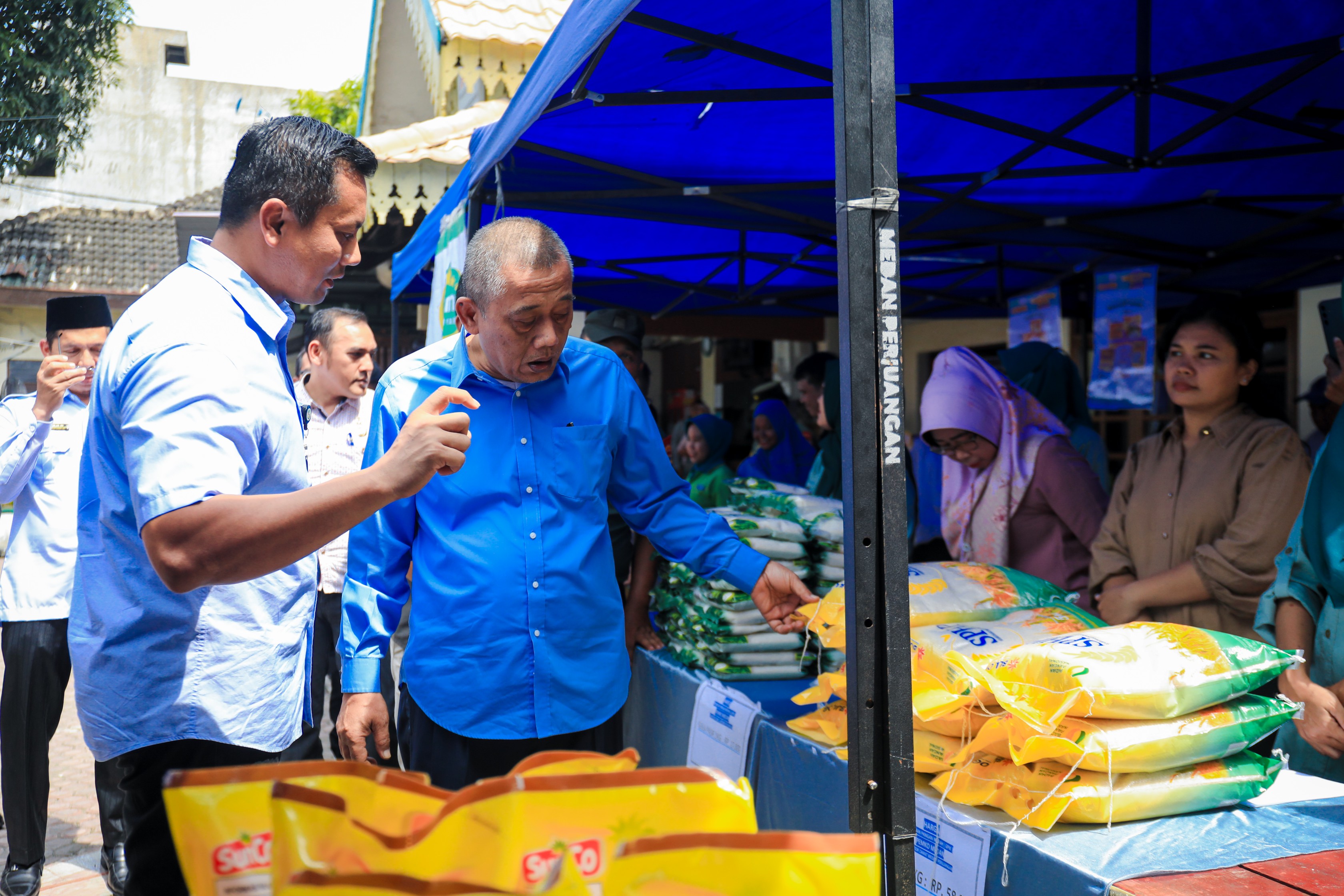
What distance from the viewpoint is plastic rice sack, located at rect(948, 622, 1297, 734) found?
162 centimetres

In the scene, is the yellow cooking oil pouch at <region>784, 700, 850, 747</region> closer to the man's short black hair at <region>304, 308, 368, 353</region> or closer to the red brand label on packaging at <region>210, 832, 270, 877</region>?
the red brand label on packaging at <region>210, 832, 270, 877</region>

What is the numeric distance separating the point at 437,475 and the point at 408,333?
1246 centimetres

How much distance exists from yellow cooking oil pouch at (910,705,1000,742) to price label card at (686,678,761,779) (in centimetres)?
86

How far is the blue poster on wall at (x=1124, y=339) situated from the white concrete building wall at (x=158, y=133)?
2035 cm

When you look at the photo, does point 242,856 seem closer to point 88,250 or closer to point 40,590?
point 40,590

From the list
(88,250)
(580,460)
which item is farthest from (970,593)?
(88,250)

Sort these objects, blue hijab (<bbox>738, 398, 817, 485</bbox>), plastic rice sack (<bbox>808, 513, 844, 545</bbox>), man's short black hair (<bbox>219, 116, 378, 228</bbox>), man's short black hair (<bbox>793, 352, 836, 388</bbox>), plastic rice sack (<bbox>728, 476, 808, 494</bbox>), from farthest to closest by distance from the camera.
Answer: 1. blue hijab (<bbox>738, 398, 817, 485</bbox>)
2. man's short black hair (<bbox>793, 352, 836, 388</bbox>)
3. plastic rice sack (<bbox>728, 476, 808, 494</bbox>)
4. plastic rice sack (<bbox>808, 513, 844, 545</bbox>)
5. man's short black hair (<bbox>219, 116, 378, 228</bbox>)

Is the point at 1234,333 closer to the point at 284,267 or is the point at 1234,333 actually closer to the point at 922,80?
the point at 922,80

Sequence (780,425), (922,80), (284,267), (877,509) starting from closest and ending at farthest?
(877,509)
(284,267)
(922,80)
(780,425)

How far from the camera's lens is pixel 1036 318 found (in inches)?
222

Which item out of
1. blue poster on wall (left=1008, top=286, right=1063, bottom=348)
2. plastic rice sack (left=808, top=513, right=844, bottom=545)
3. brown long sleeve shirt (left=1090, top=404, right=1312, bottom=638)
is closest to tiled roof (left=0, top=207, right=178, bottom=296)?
blue poster on wall (left=1008, top=286, right=1063, bottom=348)

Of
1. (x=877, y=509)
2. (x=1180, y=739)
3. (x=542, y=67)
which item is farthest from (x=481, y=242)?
(x=1180, y=739)

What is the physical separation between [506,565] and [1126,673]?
126cm

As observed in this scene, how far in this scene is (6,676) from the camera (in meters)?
3.45
